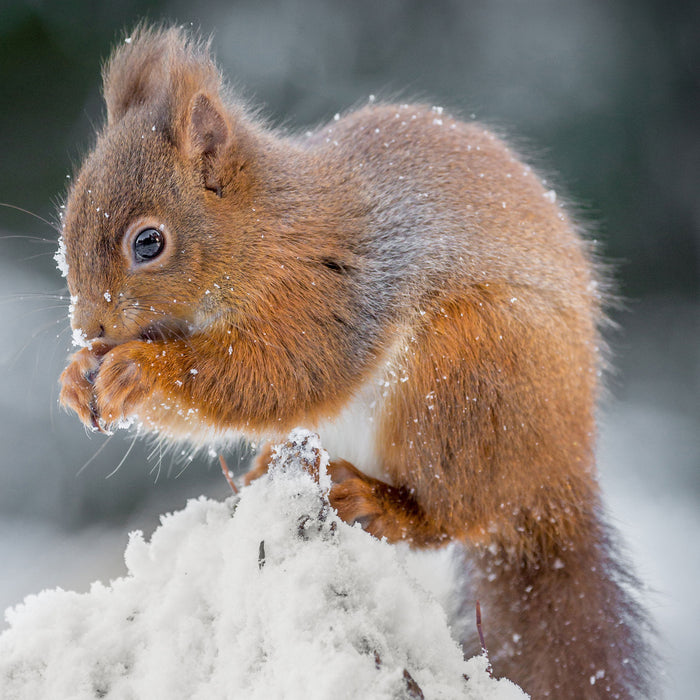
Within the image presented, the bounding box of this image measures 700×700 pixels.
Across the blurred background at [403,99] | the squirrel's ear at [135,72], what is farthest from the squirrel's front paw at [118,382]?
the blurred background at [403,99]

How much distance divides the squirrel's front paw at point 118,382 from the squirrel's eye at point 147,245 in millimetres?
151

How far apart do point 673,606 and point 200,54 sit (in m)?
1.45

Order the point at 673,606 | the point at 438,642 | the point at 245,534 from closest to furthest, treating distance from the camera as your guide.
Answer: the point at 438,642
the point at 245,534
the point at 673,606

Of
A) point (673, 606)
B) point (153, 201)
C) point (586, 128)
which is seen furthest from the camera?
point (586, 128)

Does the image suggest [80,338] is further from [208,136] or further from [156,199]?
[208,136]

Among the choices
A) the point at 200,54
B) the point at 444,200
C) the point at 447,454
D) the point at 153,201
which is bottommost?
the point at 447,454

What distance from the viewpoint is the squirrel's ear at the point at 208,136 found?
1.32 meters

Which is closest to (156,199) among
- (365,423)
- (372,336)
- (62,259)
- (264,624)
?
(62,259)

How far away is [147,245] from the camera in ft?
4.09

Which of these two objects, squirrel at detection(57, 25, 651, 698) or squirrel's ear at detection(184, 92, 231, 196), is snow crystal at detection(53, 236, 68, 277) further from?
squirrel's ear at detection(184, 92, 231, 196)

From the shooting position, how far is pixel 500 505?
1.38 meters

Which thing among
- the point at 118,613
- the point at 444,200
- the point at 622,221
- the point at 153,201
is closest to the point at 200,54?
the point at 153,201

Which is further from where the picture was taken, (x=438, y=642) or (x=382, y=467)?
(x=382, y=467)

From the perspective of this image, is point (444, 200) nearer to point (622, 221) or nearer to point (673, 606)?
point (673, 606)
